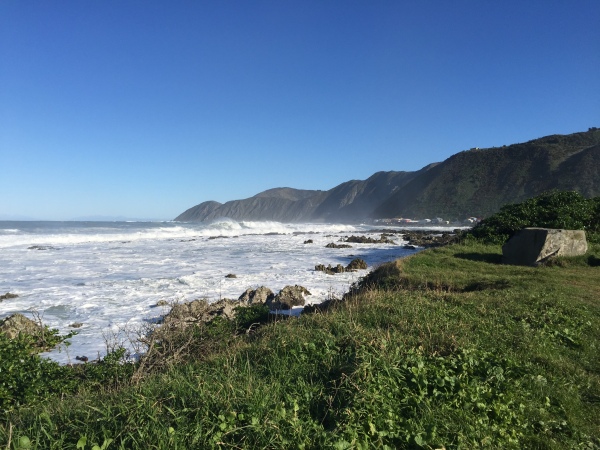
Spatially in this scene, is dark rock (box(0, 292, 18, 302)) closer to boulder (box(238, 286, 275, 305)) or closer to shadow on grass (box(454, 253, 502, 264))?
boulder (box(238, 286, 275, 305))

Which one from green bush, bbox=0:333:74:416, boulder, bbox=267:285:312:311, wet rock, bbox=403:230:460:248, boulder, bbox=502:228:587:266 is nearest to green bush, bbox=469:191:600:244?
boulder, bbox=502:228:587:266

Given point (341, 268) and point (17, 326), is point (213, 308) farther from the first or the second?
point (341, 268)

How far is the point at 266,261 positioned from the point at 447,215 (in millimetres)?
82742

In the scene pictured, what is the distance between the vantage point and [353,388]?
3.49 metres

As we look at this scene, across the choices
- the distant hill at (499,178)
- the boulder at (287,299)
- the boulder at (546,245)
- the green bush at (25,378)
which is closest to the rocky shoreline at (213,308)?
the boulder at (287,299)

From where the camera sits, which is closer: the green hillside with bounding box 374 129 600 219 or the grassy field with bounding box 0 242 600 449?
the grassy field with bounding box 0 242 600 449

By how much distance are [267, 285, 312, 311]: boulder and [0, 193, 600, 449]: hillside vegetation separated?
445cm

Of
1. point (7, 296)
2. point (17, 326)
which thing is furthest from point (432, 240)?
point (17, 326)

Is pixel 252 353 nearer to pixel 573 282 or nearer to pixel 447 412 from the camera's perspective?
pixel 447 412

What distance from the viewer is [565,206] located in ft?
58.7

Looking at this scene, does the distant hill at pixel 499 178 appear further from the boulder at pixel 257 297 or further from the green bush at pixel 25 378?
the green bush at pixel 25 378

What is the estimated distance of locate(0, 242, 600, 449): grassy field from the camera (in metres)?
2.94

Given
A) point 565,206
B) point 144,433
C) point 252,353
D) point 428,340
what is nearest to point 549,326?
point 428,340

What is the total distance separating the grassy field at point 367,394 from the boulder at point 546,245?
7.57 m
